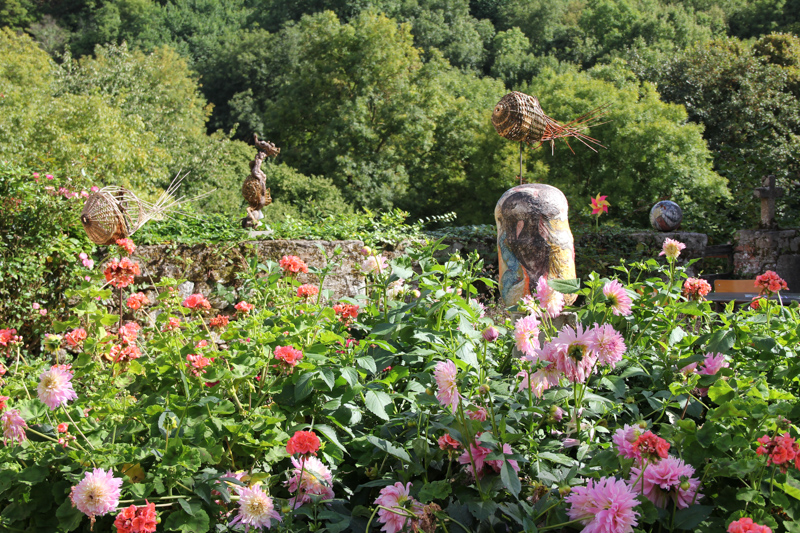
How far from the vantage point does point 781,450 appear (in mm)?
1088

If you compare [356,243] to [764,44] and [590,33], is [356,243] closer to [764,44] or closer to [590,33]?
[764,44]

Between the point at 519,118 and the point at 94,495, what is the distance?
307 centimetres

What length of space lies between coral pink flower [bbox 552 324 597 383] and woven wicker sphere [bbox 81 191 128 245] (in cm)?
297

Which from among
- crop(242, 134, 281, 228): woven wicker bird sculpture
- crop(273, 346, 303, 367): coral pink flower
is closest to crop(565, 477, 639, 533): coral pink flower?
crop(273, 346, 303, 367): coral pink flower

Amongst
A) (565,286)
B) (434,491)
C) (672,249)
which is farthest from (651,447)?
(672,249)

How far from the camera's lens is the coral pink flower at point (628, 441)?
3.87 feet

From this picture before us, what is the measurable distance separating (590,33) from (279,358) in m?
29.1

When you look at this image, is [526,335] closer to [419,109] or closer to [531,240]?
[531,240]

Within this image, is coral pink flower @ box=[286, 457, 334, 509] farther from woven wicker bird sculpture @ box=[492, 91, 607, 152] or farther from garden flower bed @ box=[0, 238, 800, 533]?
woven wicker bird sculpture @ box=[492, 91, 607, 152]

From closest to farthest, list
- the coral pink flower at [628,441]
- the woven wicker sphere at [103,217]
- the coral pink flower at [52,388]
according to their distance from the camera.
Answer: the coral pink flower at [628,441], the coral pink flower at [52,388], the woven wicker sphere at [103,217]

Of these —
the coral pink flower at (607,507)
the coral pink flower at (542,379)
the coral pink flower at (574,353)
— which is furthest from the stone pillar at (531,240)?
the coral pink flower at (607,507)

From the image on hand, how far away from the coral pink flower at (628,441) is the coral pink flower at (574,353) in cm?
16

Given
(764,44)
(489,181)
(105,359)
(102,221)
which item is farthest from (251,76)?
(105,359)

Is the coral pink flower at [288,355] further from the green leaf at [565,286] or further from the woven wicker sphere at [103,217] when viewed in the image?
the woven wicker sphere at [103,217]
